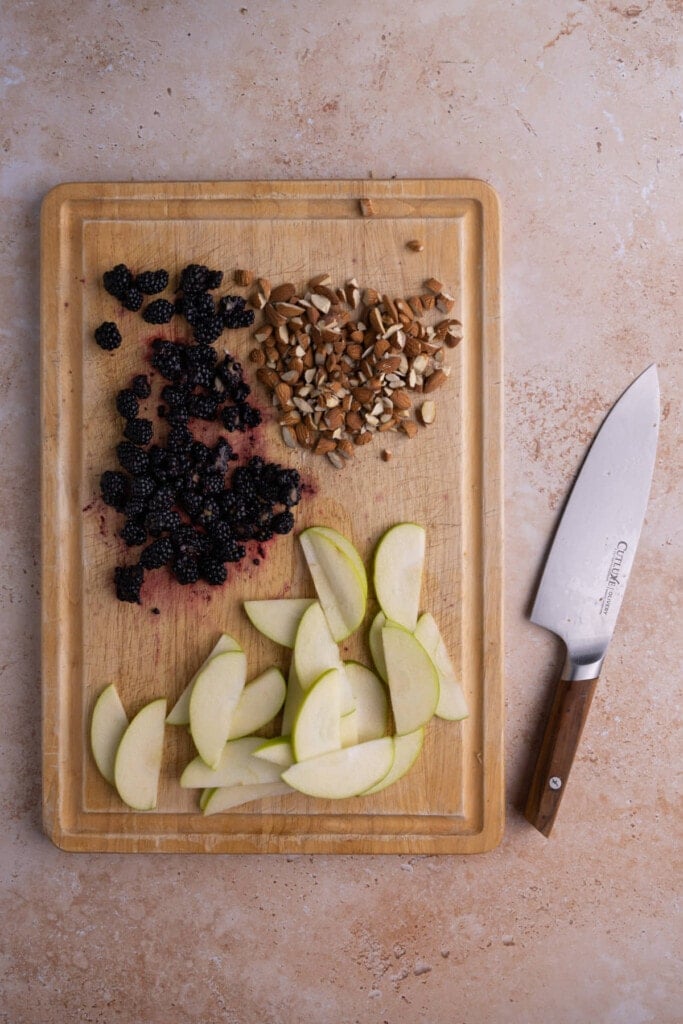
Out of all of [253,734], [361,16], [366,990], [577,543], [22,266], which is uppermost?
[361,16]

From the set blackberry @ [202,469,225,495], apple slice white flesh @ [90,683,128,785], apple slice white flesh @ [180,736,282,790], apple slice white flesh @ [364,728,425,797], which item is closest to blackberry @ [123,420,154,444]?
blackberry @ [202,469,225,495]

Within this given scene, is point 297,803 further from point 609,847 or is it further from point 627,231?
point 627,231

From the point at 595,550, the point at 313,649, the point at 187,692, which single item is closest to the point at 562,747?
the point at 595,550

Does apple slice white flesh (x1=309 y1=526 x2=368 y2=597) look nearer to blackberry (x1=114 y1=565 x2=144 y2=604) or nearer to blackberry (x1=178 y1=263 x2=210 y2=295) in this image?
blackberry (x1=114 y1=565 x2=144 y2=604)

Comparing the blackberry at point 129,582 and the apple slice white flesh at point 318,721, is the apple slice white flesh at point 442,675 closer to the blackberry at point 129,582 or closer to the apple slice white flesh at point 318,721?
the apple slice white flesh at point 318,721

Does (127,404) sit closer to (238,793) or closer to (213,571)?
(213,571)

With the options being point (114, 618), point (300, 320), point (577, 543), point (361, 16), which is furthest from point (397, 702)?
point (361, 16)

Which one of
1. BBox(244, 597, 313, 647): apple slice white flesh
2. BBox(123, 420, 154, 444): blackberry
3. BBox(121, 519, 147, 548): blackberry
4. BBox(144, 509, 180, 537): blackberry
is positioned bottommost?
BBox(244, 597, 313, 647): apple slice white flesh
